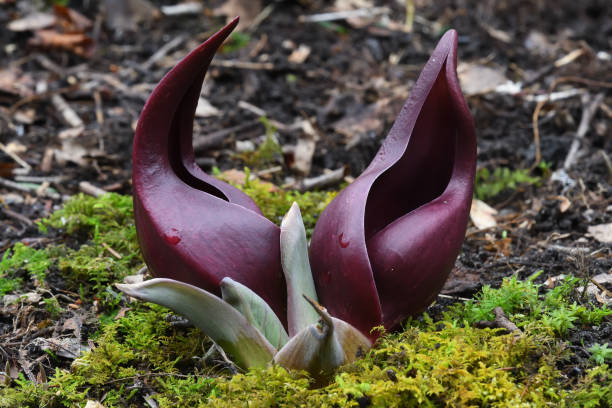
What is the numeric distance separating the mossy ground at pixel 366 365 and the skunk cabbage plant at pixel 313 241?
0.11m

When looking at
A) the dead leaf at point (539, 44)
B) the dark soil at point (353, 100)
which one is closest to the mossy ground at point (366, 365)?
the dark soil at point (353, 100)

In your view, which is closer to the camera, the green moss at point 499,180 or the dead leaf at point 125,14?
the green moss at point 499,180

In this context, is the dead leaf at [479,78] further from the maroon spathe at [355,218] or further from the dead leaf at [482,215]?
the maroon spathe at [355,218]

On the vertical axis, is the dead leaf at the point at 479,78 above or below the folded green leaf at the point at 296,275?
below

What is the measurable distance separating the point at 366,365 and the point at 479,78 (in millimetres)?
3574

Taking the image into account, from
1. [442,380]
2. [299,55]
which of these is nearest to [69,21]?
[299,55]

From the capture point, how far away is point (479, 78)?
5.01m

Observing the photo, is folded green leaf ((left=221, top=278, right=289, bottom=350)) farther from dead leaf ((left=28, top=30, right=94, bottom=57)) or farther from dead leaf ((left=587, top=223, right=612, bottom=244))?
dead leaf ((left=28, top=30, right=94, bottom=57))

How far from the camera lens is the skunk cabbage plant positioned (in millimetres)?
1939

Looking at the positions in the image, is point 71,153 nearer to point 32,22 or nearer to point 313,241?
point 32,22

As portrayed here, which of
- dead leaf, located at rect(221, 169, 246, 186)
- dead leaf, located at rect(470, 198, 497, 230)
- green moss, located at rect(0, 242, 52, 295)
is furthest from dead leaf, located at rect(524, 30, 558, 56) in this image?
green moss, located at rect(0, 242, 52, 295)

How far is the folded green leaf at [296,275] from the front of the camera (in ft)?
6.53

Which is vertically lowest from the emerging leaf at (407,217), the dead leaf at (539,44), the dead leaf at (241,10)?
the dead leaf at (539,44)

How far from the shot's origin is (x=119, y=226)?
3.05 m
